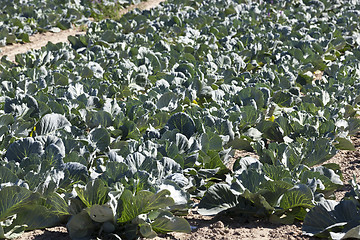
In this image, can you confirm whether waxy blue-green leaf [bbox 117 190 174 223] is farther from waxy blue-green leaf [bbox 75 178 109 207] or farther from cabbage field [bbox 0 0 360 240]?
waxy blue-green leaf [bbox 75 178 109 207]

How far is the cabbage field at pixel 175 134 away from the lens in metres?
3.14

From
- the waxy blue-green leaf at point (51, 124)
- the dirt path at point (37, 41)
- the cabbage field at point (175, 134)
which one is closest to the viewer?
the cabbage field at point (175, 134)

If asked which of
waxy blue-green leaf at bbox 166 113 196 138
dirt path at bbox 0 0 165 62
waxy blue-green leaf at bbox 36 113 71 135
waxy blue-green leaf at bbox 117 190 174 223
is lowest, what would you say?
dirt path at bbox 0 0 165 62

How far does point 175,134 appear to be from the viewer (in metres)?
4.11

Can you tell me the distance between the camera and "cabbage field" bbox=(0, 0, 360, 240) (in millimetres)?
3137

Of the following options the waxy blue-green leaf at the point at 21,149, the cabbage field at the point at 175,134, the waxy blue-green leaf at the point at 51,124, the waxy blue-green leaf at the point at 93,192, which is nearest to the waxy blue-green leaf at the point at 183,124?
the cabbage field at the point at 175,134

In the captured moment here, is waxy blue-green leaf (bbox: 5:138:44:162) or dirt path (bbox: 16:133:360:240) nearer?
dirt path (bbox: 16:133:360:240)

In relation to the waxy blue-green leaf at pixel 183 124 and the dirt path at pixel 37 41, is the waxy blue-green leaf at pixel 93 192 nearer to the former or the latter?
the waxy blue-green leaf at pixel 183 124

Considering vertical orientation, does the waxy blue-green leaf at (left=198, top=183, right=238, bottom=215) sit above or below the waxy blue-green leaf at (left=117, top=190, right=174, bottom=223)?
below

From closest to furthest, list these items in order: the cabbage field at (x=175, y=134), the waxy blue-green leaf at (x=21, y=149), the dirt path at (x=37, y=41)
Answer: the cabbage field at (x=175, y=134) → the waxy blue-green leaf at (x=21, y=149) → the dirt path at (x=37, y=41)

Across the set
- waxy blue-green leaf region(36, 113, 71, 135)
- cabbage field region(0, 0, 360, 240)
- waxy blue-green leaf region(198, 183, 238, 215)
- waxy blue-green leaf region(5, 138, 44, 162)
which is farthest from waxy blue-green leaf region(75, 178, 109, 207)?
waxy blue-green leaf region(36, 113, 71, 135)

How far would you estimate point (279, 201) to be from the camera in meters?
3.39

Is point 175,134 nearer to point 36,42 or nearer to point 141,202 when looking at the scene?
point 141,202

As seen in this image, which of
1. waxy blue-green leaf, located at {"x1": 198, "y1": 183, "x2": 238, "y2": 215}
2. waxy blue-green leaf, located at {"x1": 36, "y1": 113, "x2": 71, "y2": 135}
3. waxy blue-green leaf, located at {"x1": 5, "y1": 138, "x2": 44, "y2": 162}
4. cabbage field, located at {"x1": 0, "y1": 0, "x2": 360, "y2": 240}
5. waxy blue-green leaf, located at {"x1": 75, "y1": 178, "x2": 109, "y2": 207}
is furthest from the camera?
waxy blue-green leaf, located at {"x1": 36, "y1": 113, "x2": 71, "y2": 135}
